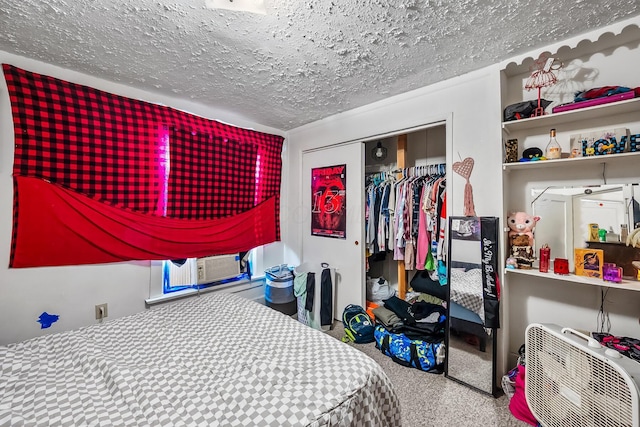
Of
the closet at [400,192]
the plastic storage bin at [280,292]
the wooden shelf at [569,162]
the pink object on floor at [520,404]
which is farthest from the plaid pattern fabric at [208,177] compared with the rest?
the pink object on floor at [520,404]

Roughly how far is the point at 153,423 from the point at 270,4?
178 cm

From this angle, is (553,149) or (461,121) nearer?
(553,149)

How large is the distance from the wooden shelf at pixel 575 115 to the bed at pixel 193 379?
1771 mm

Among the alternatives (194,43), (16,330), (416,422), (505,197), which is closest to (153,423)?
(416,422)

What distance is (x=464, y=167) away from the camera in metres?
1.97

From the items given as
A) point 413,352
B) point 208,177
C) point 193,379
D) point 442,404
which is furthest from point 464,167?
point 208,177

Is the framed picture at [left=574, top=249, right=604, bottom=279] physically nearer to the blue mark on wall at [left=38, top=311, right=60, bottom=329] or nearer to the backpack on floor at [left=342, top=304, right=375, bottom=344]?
the backpack on floor at [left=342, top=304, right=375, bottom=344]

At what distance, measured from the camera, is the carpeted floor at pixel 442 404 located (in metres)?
1.52

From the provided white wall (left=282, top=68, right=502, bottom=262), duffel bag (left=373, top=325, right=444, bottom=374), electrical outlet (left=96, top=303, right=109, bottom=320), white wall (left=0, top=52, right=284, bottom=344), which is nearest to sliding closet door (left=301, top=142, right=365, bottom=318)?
white wall (left=282, top=68, right=502, bottom=262)

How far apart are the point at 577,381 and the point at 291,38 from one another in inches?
82.5

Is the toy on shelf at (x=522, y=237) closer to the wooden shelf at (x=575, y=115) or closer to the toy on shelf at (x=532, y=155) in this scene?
the toy on shelf at (x=532, y=155)

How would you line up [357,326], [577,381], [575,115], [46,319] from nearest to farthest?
[577,381]
[575,115]
[46,319]
[357,326]

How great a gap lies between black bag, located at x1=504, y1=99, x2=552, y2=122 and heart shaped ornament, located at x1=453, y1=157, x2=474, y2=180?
1.14 ft

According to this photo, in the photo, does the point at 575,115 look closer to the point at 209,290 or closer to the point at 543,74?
the point at 543,74
